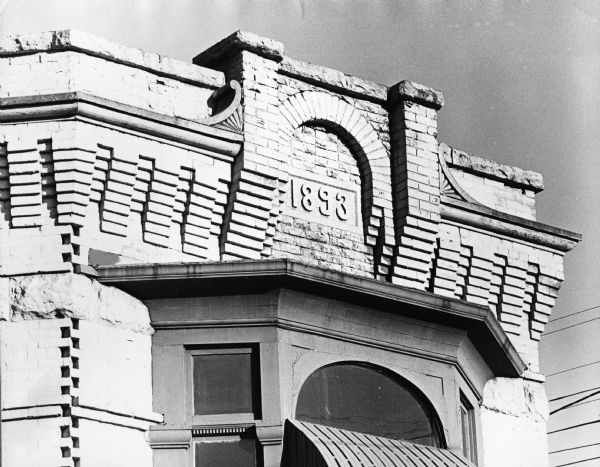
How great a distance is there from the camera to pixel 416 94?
17.2 meters

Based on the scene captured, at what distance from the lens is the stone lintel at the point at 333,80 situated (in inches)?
651

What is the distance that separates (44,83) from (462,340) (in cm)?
491

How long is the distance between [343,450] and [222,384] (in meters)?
1.37

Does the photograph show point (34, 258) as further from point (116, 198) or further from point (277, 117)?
point (277, 117)

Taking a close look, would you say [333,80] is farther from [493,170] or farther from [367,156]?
[493,170]

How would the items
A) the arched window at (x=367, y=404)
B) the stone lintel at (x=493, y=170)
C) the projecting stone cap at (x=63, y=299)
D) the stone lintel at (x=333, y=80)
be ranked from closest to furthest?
1. the projecting stone cap at (x=63, y=299)
2. the arched window at (x=367, y=404)
3. the stone lintel at (x=333, y=80)
4. the stone lintel at (x=493, y=170)

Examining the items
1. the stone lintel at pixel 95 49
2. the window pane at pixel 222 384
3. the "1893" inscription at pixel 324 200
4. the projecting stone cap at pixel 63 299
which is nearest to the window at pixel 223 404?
the window pane at pixel 222 384

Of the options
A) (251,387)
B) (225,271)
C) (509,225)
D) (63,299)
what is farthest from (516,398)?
(63,299)

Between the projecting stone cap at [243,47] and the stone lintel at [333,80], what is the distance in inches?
9.0

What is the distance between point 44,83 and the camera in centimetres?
1527

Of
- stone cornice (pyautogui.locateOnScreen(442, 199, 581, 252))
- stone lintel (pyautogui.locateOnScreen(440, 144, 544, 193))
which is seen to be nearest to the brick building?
stone cornice (pyautogui.locateOnScreen(442, 199, 581, 252))

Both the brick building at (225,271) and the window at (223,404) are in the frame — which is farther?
the window at (223,404)

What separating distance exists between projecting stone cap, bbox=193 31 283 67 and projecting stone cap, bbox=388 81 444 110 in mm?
1512

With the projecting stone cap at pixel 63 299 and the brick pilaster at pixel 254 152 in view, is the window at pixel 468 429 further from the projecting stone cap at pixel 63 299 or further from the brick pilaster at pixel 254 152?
the projecting stone cap at pixel 63 299
